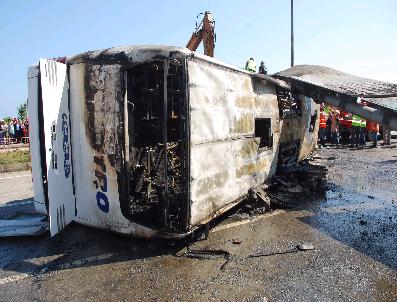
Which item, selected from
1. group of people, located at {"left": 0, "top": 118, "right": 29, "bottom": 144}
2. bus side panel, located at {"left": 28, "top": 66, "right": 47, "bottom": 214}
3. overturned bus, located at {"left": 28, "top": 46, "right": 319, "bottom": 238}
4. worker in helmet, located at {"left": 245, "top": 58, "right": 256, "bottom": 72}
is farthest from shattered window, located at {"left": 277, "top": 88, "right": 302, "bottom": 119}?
group of people, located at {"left": 0, "top": 118, "right": 29, "bottom": 144}

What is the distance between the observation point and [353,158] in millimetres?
13680

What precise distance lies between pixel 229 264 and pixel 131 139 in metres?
2.26

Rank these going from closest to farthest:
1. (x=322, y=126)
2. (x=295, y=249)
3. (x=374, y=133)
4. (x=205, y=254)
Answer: (x=205, y=254) → (x=295, y=249) → (x=374, y=133) → (x=322, y=126)

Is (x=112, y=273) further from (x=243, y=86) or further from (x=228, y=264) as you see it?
(x=243, y=86)

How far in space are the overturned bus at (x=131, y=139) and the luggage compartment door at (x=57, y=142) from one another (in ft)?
0.05

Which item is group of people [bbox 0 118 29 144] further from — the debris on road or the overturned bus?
the overturned bus

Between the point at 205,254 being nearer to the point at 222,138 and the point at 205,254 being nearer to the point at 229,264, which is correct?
the point at 229,264

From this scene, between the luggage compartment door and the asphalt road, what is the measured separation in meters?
0.61

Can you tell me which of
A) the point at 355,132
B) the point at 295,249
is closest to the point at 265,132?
the point at 295,249

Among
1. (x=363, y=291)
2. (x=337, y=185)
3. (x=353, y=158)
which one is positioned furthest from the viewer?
(x=353, y=158)

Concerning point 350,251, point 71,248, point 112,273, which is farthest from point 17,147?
point 350,251

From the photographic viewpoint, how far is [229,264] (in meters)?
4.48

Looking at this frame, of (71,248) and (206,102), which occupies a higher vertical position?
(206,102)

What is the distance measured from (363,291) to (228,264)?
1621mm
